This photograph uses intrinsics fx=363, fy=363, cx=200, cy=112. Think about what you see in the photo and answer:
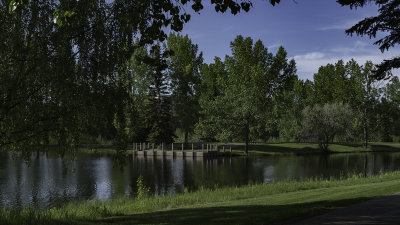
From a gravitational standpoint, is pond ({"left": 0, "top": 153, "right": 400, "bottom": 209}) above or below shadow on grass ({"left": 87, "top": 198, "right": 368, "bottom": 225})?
below

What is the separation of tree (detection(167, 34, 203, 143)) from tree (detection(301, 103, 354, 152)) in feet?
61.1

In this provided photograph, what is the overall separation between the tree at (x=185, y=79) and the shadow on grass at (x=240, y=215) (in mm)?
47300

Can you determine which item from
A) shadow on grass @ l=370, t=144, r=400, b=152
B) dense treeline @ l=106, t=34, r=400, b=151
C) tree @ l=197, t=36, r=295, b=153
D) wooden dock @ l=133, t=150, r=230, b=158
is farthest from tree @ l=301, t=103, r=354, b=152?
wooden dock @ l=133, t=150, r=230, b=158

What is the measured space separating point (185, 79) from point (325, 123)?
2387 centimetres

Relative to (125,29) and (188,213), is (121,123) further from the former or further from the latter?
(188,213)

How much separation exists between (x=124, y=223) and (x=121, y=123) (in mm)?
2917

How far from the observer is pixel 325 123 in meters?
58.4

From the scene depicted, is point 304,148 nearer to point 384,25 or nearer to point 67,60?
point 384,25

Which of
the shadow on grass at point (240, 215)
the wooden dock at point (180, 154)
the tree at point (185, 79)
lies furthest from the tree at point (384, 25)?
the tree at point (185, 79)

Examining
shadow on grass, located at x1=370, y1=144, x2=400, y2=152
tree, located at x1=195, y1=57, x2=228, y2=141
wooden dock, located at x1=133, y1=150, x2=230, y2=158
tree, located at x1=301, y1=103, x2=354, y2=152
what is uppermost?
tree, located at x1=195, y1=57, x2=228, y2=141

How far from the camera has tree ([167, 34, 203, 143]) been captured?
196 feet

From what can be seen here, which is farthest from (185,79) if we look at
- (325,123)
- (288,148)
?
(325,123)

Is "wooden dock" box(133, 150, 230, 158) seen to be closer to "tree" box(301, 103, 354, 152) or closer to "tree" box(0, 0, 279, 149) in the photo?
"tree" box(301, 103, 354, 152)

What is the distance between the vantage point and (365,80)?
64.9 metres
